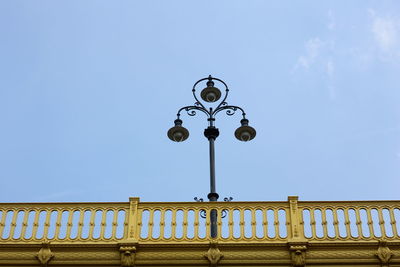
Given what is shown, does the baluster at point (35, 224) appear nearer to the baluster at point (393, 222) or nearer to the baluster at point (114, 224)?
the baluster at point (114, 224)

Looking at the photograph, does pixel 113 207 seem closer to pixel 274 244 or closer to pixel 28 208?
pixel 28 208

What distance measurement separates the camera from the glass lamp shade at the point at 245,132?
57.3ft

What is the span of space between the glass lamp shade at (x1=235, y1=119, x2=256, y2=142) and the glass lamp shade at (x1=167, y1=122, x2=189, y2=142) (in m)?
1.31

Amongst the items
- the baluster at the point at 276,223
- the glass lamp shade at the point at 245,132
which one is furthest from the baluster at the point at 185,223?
the glass lamp shade at the point at 245,132

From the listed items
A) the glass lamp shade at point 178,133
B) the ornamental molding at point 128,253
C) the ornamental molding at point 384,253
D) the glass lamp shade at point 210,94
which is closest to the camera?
the ornamental molding at point 384,253

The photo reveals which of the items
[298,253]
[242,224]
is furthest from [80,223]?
[298,253]

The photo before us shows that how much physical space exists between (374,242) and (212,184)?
12.8ft

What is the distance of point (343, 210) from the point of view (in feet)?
49.7

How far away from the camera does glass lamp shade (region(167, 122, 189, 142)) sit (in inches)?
687

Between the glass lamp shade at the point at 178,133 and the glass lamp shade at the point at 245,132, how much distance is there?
1.31 meters

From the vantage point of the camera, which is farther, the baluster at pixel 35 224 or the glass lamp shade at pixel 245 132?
the glass lamp shade at pixel 245 132

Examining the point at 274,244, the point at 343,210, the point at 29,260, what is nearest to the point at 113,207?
the point at 29,260

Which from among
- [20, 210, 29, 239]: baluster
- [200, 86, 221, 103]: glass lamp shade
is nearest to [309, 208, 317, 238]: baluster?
[200, 86, 221, 103]: glass lamp shade

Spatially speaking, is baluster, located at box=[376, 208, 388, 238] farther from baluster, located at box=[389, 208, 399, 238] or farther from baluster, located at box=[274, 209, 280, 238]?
baluster, located at box=[274, 209, 280, 238]
